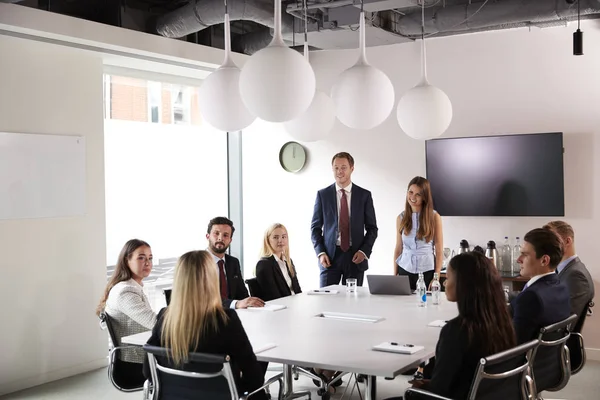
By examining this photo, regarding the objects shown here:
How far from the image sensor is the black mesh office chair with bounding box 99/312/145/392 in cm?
398

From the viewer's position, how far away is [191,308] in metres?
3.04

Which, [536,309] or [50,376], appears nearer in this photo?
[536,309]

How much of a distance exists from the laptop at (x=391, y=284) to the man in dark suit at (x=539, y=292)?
51.2 inches

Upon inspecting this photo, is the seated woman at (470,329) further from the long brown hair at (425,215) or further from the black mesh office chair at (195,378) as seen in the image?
the long brown hair at (425,215)

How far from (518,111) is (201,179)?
3.51m

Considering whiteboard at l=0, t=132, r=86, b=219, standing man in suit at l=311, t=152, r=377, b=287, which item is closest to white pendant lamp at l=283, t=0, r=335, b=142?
standing man in suit at l=311, t=152, r=377, b=287

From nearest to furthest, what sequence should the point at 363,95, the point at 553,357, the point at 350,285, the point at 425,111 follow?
the point at 553,357, the point at 363,95, the point at 425,111, the point at 350,285

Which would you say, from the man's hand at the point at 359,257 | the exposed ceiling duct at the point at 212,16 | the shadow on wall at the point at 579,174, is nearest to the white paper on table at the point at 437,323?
the man's hand at the point at 359,257

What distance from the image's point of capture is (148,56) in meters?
6.72

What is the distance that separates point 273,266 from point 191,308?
217 cm

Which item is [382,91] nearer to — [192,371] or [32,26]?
[192,371]

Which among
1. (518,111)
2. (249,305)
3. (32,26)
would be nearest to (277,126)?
(518,111)

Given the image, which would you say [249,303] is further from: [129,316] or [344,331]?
[344,331]

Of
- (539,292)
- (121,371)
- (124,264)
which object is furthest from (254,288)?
(539,292)
